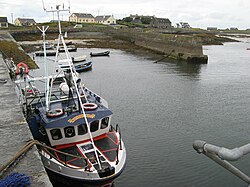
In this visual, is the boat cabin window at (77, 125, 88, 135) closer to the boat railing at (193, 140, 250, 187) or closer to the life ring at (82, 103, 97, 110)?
the life ring at (82, 103, 97, 110)

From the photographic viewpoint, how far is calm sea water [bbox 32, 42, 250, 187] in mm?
10828

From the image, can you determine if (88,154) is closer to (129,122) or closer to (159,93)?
(129,122)

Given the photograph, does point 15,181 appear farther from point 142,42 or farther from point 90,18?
point 90,18

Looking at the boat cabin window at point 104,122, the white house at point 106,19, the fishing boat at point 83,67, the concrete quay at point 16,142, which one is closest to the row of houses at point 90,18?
the white house at point 106,19

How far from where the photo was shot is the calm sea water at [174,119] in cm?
1083

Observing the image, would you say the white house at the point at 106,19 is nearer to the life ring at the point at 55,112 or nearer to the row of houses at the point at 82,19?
the row of houses at the point at 82,19

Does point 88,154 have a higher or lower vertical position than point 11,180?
lower

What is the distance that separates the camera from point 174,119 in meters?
17.0

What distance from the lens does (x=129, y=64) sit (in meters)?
40.0

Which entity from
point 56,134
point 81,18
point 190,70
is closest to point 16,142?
point 56,134

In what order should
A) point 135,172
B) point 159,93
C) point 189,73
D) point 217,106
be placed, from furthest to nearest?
point 189,73 → point 159,93 → point 217,106 → point 135,172

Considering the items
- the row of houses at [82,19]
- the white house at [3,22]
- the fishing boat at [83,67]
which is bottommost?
the fishing boat at [83,67]

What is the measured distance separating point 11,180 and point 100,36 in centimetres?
7915

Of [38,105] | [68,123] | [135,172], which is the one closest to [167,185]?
[135,172]
